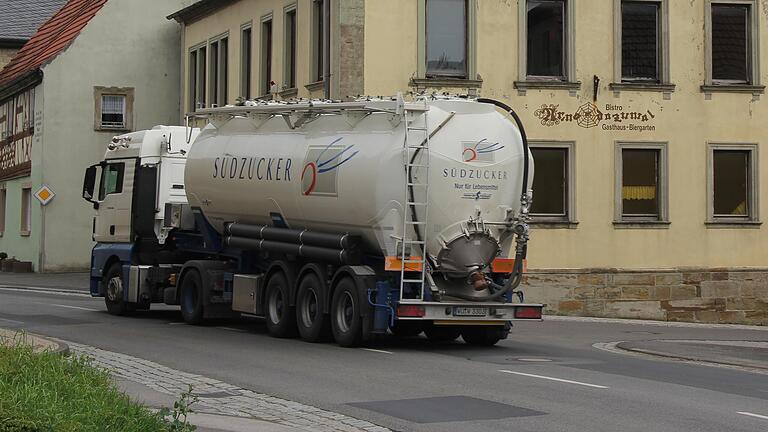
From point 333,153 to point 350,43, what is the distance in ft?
37.5

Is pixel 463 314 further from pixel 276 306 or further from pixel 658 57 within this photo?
pixel 658 57

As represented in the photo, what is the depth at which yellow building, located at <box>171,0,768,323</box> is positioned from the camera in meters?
29.9

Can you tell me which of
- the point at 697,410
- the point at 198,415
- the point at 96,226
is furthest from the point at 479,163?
the point at 96,226

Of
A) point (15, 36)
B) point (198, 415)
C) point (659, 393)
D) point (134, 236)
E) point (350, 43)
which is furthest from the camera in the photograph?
point (15, 36)

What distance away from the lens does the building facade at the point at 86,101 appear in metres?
45.9

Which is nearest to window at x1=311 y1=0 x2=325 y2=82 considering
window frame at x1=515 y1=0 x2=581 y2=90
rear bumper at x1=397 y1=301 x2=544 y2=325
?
window frame at x1=515 y1=0 x2=581 y2=90

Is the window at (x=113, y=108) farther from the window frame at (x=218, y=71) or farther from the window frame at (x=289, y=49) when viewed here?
the window frame at (x=289, y=49)

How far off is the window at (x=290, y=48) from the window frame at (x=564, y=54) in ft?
21.6

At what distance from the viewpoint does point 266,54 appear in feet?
118

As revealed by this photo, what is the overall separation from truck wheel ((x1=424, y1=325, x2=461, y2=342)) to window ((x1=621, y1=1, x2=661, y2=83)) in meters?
12.5

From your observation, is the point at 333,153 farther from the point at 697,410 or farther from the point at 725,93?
the point at 725,93

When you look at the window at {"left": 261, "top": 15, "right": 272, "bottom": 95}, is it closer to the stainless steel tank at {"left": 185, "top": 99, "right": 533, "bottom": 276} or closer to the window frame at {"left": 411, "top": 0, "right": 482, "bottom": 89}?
the window frame at {"left": 411, "top": 0, "right": 482, "bottom": 89}

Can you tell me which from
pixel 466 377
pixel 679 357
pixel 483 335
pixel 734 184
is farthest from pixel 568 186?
pixel 466 377

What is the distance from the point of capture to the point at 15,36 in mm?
59844
